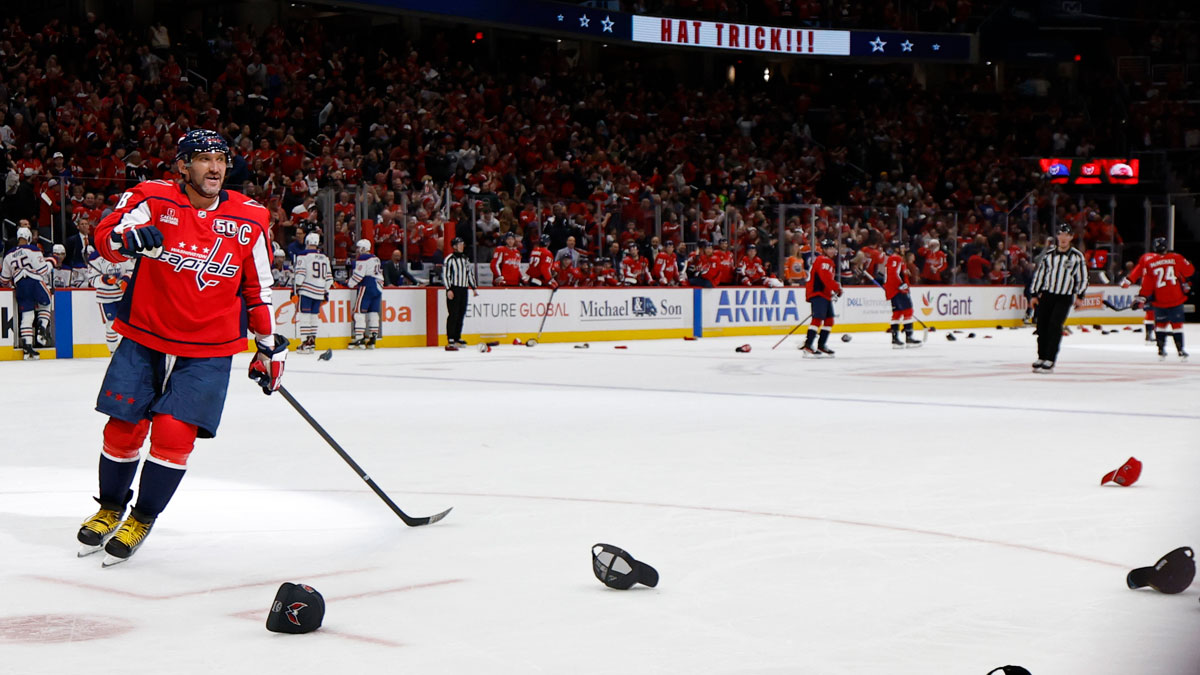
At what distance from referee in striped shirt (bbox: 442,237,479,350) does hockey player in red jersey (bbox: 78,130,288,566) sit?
1444 cm

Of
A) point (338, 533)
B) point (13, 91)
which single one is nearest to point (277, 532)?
point (338, 533)

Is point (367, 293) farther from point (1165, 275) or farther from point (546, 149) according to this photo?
point (1165, 275)

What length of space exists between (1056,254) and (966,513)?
31.7 ft

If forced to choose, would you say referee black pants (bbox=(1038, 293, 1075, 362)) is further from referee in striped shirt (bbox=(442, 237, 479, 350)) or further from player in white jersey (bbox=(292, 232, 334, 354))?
player in white jersey (bbox=(292, 232, 334, 354))

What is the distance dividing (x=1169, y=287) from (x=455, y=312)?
8987 millimetres

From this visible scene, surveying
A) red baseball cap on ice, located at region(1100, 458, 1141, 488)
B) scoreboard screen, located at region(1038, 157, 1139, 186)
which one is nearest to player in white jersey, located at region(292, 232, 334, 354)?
red baseball cap on ice, located at region(1100, 458, 1141, 488)

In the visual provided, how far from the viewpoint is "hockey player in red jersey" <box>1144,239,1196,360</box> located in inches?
623

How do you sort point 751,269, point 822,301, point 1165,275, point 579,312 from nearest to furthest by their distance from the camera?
point 1165,275 < point 822,301 < point 579,312 < point 751,269

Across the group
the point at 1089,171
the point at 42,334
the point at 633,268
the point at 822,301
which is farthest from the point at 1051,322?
the point at 1089,171

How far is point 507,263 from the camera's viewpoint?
2045 cm

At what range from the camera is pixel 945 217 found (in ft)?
83.6

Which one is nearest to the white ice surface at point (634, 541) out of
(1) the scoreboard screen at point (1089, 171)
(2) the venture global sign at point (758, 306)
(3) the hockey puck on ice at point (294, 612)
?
(3) the hockey puck on ice at point (294, 612)

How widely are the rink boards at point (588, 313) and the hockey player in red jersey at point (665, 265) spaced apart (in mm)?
194

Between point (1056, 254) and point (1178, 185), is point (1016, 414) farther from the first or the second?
point (1178, 185)
